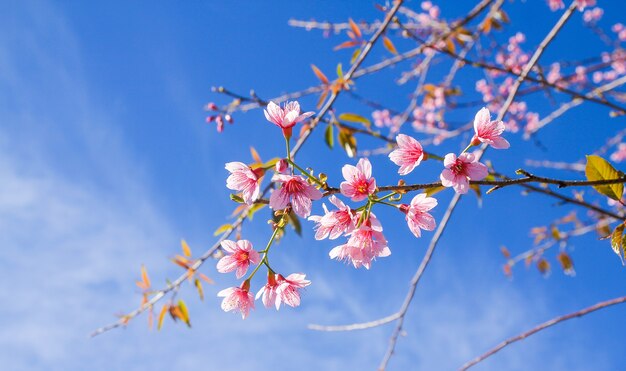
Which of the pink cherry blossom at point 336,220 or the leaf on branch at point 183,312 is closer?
the pink cherry blossom at point 336,220

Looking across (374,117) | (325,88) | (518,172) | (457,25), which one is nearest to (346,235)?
(518,172)

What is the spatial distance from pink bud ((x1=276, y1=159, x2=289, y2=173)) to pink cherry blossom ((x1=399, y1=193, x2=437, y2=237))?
0.30 m

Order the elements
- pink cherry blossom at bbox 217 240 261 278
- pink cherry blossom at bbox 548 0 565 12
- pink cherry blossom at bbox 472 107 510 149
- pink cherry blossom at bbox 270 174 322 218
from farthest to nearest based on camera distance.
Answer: pink cherry blossom at bbox 548 0 565 12
pink cherry blossom at bbox 217 240 261 278
pink cherry blossom at bbox 472 107 510 149
pink cherry blossom at bbox 270 174 322 218

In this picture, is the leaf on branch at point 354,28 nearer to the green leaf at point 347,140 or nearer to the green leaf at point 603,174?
the green leaf at point 347,140

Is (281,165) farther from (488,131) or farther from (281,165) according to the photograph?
(488,131)

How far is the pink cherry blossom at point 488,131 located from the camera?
1128 millimetres

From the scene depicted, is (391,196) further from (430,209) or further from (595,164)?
(595,164)

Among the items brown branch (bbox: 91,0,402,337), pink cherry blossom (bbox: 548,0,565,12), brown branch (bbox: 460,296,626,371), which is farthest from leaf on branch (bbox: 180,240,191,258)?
pink cherry blossom (bbox: 548,0,565,12)

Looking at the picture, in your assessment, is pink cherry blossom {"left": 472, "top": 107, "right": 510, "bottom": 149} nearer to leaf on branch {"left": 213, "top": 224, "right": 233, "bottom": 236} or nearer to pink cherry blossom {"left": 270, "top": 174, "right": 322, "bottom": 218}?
pink cherry blossom {"left": 270, "top": 174, "right": 322, "bottom": 218}

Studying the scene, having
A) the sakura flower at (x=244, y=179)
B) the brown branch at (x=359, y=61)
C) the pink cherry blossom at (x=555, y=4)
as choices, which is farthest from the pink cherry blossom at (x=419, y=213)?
the pink cherry blossom at (x=555, y=4)

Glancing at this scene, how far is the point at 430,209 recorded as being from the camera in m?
1.16

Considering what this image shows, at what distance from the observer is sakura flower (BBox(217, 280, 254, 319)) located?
4.24 ft

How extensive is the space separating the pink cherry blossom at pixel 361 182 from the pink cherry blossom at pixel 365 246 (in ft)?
0.22

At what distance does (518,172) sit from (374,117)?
8229 millimetres
